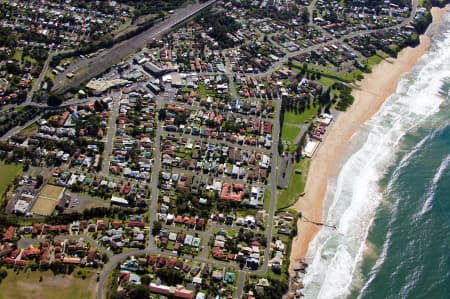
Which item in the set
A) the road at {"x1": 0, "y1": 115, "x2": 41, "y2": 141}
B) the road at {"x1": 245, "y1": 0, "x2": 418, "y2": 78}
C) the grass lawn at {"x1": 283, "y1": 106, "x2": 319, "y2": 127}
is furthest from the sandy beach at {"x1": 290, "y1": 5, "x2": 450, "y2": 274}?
the road at {"x1": 0, "y1": 115, "x2": 41, "y2": 141}

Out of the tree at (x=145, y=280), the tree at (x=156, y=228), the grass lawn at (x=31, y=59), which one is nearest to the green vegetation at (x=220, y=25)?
the grass lawn at (x=31, y=59)

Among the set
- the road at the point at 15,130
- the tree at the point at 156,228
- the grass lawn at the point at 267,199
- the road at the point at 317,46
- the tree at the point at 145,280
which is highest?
the road at the point at 317,46

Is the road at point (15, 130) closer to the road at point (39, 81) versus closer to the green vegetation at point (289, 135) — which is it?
the road at point (39, 81)

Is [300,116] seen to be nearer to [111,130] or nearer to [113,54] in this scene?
[111,130]

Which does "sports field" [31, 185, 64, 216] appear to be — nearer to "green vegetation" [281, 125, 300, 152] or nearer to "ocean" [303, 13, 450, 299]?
"ocean" [303, 13, 450, 299]

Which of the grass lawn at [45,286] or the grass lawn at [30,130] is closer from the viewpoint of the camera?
the grass lawn at [45,286]

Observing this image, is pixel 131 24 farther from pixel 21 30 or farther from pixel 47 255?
pixel 47 255
